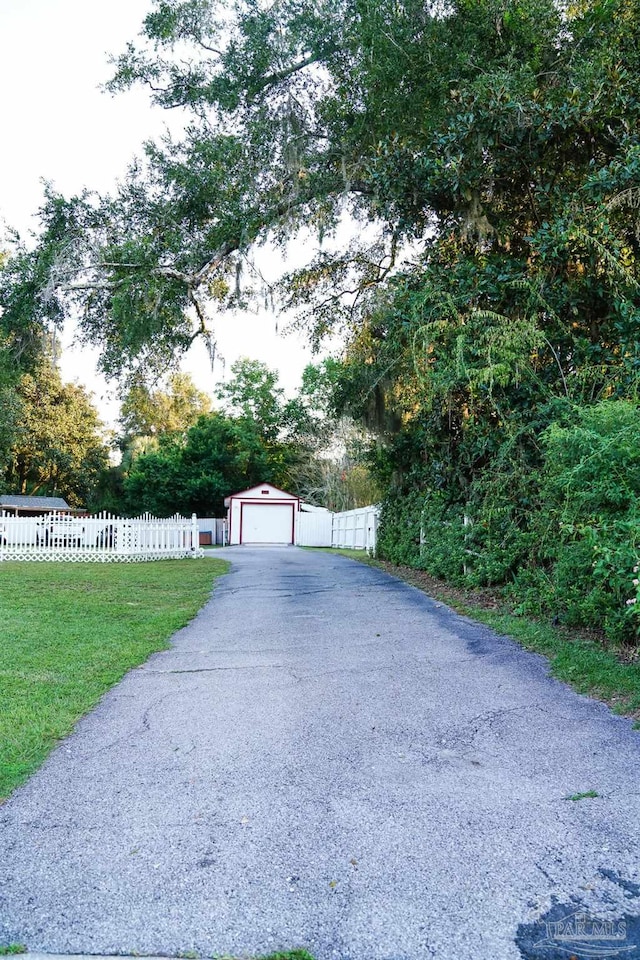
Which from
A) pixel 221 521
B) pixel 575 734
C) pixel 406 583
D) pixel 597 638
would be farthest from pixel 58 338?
pixel 221 521

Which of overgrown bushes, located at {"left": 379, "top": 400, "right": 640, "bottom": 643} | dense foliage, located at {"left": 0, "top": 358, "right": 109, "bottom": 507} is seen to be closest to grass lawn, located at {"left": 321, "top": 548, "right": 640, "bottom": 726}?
overgrown bushes, located at {"left": 379, "top": 400, "right": 640, "bottom": 643}

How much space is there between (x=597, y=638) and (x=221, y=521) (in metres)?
30.0

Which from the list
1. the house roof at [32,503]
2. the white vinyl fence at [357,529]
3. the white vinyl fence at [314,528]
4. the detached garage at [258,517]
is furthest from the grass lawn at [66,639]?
the house roof at [32,503]

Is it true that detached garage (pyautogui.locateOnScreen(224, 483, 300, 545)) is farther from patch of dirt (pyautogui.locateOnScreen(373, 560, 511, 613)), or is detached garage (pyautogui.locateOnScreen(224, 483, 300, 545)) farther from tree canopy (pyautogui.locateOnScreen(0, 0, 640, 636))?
patch of dirt (pyautogui.locateOnScreen(373, 560, 511, 613))

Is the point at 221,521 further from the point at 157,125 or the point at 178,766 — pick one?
the point at 178,766

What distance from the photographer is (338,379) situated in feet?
47.6

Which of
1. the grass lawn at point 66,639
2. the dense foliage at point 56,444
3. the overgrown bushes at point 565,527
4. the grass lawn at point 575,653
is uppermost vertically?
the dense foliage at point 56,444

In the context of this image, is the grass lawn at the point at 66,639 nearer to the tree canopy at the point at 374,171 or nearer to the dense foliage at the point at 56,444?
the tree canopy at the point at 374,171

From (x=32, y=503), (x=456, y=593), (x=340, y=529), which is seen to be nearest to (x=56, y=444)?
(x=32, y=503)

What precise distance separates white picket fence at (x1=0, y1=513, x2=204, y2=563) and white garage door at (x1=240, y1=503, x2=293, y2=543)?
13059 mm

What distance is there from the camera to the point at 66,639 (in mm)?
6516

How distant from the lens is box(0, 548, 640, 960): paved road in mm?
2062

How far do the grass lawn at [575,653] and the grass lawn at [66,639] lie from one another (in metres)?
3.51

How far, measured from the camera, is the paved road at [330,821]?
2.06 m
